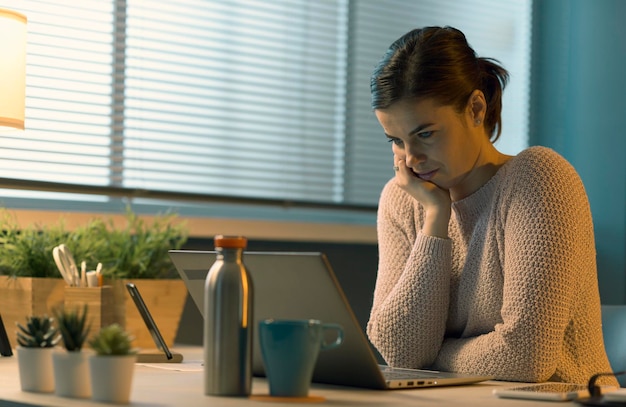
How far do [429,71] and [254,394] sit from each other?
2.72 ft

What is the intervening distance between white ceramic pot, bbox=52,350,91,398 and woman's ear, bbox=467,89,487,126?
39.5 inches

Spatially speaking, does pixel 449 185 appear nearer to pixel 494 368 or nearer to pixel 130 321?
pixel 494 368

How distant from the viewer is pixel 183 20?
2.90 m

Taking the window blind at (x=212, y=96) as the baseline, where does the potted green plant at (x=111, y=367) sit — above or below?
below

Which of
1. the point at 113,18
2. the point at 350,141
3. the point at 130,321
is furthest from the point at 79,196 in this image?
the point at 350,141

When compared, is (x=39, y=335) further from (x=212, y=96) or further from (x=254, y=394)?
(x=212, y=96)

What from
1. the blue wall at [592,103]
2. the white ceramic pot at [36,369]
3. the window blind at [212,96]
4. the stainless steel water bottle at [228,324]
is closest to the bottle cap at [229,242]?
the stainless steel water bottle at [228,324]

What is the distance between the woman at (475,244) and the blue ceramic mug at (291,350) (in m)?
0.58

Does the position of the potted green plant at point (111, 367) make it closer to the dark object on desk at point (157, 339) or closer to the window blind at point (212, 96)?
the dark object on desk at point (157, 339)

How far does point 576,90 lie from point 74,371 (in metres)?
2.93

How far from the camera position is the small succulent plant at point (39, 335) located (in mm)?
1259

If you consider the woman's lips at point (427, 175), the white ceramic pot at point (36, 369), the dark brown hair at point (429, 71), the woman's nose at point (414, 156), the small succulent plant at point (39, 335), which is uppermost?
the dark brown hair at point (429, 71)

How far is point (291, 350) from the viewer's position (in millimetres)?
1142

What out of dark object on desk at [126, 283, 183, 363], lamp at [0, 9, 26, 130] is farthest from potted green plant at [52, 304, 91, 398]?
lamp at [0, 9, 26, 130]
